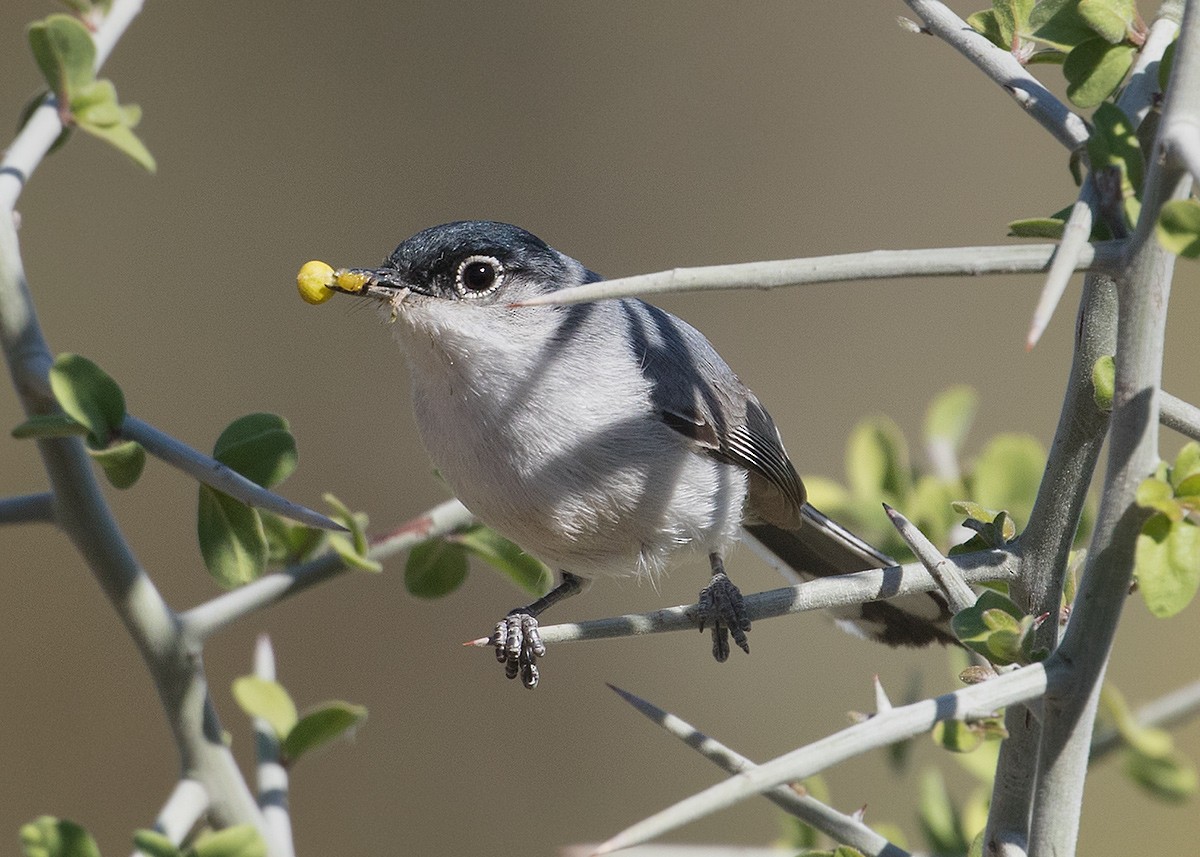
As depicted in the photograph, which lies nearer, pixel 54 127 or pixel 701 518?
pixel 54 127

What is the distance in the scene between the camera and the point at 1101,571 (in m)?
1.01

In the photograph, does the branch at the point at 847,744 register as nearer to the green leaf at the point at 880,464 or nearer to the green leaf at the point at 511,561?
the green leaf at the point at 511,561

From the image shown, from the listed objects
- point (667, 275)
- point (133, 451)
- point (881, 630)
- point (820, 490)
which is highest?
point (667, 275)

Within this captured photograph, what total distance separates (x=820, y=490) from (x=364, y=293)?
95cm

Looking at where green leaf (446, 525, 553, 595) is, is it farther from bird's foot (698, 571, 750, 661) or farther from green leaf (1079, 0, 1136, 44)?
green leaf (1079, 0, 1136, 44)

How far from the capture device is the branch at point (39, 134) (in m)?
1.49

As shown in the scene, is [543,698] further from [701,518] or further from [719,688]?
[701,518]

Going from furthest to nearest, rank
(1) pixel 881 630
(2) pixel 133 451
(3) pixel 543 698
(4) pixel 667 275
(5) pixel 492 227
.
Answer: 1. (3) pixel 543 698
2. (5) pixel 492 227
3. (1) pixel 881 630
4. (2) pixel 133 451
5. (4) pixel 667 275

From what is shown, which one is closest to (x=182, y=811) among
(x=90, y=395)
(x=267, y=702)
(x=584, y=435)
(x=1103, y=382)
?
(x=267, y=702)

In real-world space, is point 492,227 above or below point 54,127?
below

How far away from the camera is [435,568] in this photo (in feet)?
6.12

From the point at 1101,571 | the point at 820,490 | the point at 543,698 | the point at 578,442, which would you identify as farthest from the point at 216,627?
the point at 543,698

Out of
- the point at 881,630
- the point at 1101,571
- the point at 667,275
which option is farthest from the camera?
the point at 881,630

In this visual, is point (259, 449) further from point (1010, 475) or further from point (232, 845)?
point (1010, 475)
